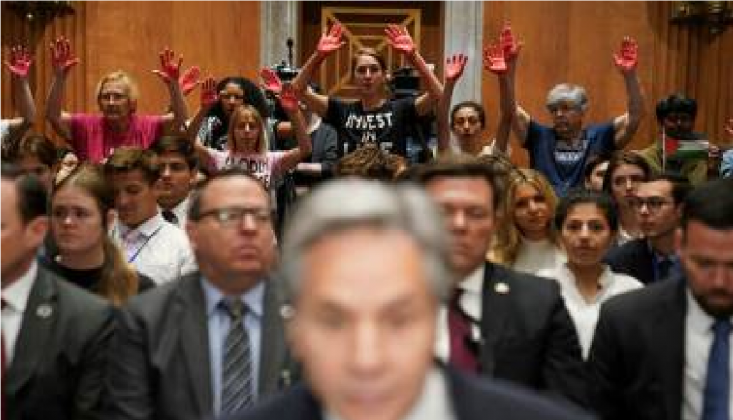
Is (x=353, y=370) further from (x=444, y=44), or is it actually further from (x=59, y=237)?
(x=444, y=44)

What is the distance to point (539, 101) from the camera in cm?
727

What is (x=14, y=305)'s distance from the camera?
236cm

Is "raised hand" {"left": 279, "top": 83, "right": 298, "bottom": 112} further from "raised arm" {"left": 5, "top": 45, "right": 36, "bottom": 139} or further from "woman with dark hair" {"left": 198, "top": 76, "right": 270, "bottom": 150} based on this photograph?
"raised arm" {"left": 5, "top": 45, "right": 36, "bottom": 139}

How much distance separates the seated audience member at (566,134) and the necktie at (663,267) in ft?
4.14

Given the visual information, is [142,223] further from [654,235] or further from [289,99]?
[654,235]

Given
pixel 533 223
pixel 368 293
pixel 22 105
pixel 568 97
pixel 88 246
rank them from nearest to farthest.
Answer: pixel 368 293 → pixel 88 246 → pixel 533 223 → pixel 568 97 → pixel 22 105

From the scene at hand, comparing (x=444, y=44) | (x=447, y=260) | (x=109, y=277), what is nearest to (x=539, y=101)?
(x=444, y=44)

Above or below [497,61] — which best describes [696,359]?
below

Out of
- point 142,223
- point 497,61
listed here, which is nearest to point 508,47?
point 497,61

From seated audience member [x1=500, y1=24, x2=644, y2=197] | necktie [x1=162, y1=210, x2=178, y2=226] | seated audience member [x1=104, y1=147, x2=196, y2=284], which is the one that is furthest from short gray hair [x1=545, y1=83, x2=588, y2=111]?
seated audience member [x1=104, y1=147, x2=196, y2=284]

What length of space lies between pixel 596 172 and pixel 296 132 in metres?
1.28

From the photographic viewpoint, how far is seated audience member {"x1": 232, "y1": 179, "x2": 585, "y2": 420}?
121 centimetres

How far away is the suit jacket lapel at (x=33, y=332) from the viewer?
2.28m

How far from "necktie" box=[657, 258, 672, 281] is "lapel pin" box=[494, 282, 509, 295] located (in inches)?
49.0
